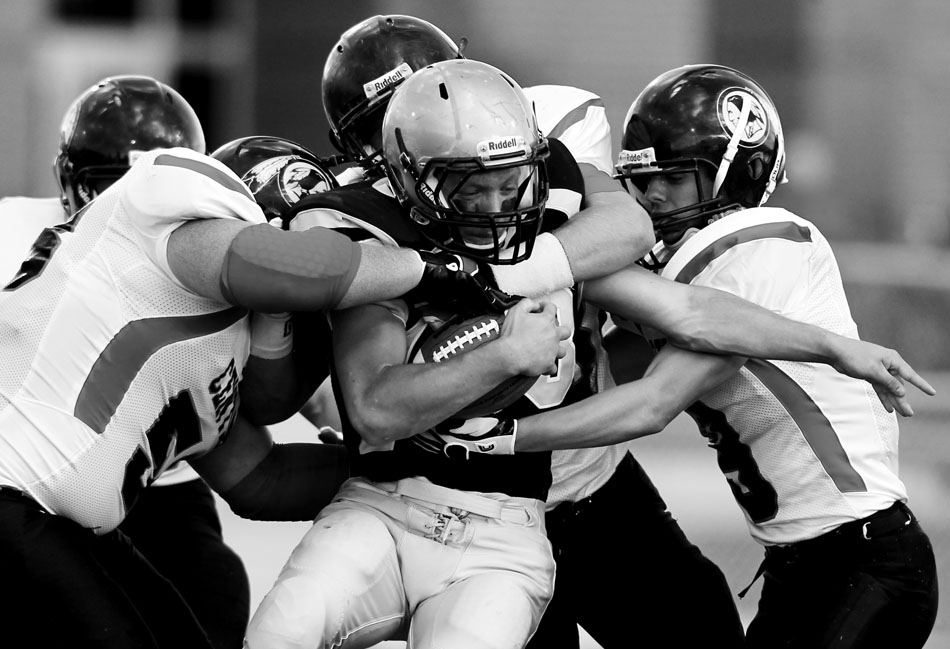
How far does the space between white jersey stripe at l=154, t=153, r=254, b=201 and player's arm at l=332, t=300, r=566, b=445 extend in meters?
0.38

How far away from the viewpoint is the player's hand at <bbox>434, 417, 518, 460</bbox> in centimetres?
283

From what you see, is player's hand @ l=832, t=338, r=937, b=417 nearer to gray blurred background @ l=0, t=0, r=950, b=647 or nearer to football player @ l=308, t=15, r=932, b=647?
football player @ l=308, t=15, r=932, b=647

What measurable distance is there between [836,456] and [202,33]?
9525 millimetres

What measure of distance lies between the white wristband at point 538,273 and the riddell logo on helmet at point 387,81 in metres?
0.67

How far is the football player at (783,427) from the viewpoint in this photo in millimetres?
2984

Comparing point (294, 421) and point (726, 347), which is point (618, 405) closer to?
point (726, 347)

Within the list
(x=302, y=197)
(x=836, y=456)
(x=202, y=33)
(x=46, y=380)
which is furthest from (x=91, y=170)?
(x=202, y=33)

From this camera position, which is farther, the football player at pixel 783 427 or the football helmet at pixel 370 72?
the football helmet at pixel 370 72

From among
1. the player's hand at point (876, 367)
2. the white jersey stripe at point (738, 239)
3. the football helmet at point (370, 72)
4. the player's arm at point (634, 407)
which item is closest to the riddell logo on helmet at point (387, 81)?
the football helmet at point (370, 72)

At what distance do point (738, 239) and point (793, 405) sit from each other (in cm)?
41

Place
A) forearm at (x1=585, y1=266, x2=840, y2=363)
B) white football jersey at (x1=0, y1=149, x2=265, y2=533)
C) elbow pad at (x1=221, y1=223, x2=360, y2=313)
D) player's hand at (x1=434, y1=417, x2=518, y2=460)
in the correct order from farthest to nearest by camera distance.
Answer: forearm at (x1=585, y1=266, x2=840, y2=363) → player's hand at (x1=434, y1=417, x2=518, y2=460) → white football jersey at (x1=0, y1=149, x2=265, y2=533) → elbow pad at (x1=221, y1=223, x2=360, y2=313)

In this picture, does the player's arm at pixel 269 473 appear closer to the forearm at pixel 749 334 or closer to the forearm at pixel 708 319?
the forearm at pixel 708 319

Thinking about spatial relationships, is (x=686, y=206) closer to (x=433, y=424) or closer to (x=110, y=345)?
(x=433, y=424)

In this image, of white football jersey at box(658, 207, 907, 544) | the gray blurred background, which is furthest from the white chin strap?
the gray blurred background
